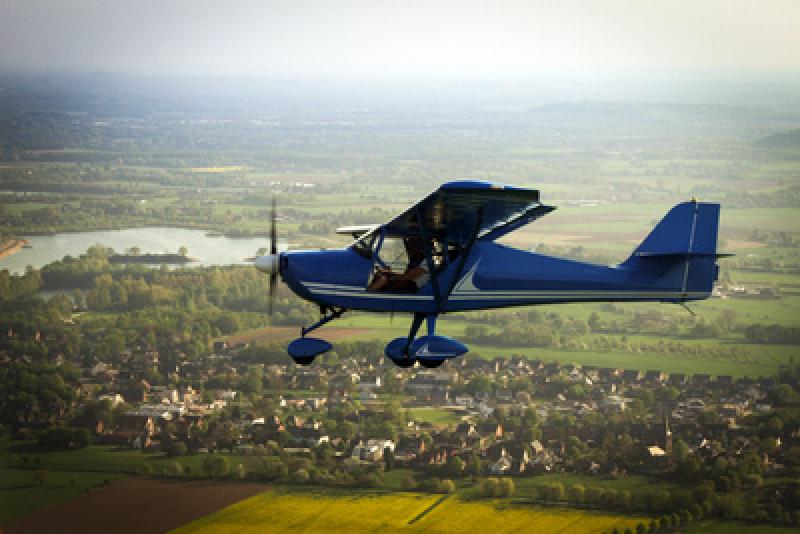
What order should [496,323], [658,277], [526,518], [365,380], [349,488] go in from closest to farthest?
[658,277] < [526,518] < [349,488] < [365,380] < [496,323]

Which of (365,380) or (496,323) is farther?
(496,323)

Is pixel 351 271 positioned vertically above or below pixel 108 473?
above

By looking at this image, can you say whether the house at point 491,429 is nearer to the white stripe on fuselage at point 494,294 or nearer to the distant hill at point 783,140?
the white stripe on fuselage at point 494,294

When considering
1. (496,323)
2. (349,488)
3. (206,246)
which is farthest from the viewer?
(206,246)

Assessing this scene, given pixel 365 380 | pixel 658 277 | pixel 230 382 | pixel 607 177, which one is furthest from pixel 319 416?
pixel 607 177

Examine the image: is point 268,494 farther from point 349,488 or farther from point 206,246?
point 206,246

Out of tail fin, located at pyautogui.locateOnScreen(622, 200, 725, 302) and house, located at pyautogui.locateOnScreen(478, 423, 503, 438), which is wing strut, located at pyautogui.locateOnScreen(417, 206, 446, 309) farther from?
house, located at pyautogui.locateOnScreen(478, 423, 503, 438)
